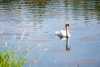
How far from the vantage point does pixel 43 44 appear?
588 inches

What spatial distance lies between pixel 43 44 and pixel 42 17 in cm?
745

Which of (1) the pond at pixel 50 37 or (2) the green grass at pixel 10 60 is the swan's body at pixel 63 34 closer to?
(1) the pond at pixel 50 37

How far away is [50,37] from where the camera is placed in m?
16.4

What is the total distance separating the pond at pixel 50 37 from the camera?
40.4 feet

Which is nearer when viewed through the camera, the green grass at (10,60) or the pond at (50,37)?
the green grass at (10,60)

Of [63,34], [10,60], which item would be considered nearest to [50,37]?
[63,34]

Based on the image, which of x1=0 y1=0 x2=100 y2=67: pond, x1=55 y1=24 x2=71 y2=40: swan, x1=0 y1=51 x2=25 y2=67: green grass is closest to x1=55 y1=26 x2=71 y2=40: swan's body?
x1=55 y1=24 x2=71 y2=40: swan

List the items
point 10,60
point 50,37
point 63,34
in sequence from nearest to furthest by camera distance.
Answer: point 10,60 → point 50,37 → point 63,34

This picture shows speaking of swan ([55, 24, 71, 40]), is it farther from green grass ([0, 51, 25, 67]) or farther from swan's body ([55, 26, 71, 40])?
green grass ([0, 51, 25, 67])

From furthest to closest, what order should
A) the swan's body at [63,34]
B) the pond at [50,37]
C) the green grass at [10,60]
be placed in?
1. the swan's body at [63,34]
2. the pond at [50,37]
3. the green grass at [10,60]

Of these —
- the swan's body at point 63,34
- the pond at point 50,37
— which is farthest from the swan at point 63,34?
the pond at point 50,37

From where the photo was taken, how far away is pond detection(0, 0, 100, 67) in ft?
40.4

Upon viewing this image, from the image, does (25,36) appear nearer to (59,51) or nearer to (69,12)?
(59,51)

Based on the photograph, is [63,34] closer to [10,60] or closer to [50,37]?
[50,37]
